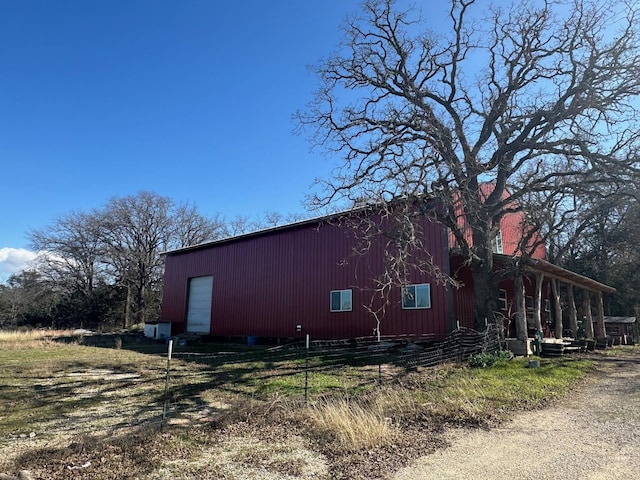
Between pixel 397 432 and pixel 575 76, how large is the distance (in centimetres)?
1295

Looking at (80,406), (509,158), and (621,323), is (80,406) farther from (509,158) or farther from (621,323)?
(621,323)

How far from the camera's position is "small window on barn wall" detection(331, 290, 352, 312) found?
62.5 feet

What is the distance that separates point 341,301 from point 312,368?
665 cm

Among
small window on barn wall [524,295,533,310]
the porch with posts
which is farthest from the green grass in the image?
small window on barn wall [524,295,533,310]

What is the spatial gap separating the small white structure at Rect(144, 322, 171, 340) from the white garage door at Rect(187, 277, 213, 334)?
122 cm

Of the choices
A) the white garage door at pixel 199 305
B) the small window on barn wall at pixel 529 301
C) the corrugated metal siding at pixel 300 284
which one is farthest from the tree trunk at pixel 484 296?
the white garage door at pixel 199 305

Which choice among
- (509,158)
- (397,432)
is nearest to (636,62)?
(509,158)

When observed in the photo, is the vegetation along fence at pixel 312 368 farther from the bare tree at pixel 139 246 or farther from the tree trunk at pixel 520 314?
the bare tree at pixel 139 246

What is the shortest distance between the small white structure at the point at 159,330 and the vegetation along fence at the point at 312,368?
1029 centimetres

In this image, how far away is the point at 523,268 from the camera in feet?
47.2

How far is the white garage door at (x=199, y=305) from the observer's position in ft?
84.8

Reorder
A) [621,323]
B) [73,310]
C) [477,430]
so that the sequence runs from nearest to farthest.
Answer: [477,430]
[621,323]
[73,310]

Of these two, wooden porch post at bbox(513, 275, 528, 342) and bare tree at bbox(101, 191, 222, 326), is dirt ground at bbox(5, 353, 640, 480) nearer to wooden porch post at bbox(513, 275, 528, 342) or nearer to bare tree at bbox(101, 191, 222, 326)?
wooden porch post at bbox(513, 275, 528, 342)

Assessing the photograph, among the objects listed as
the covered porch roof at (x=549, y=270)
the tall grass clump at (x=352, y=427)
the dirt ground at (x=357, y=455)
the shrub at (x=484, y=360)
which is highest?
the covered porch roof at (x=549, y=270)
